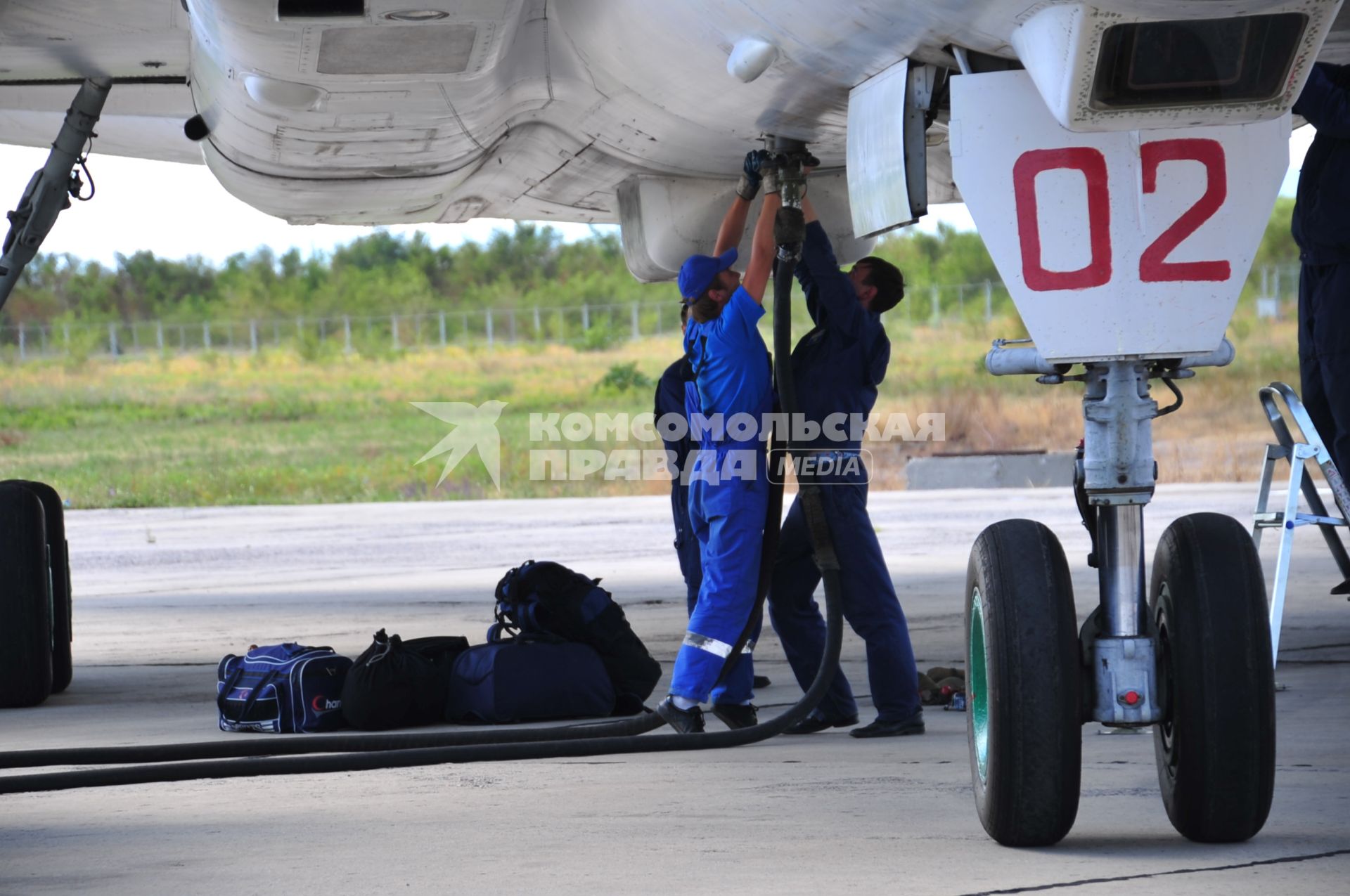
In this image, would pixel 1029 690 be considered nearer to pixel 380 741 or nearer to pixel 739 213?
pixel 380 741

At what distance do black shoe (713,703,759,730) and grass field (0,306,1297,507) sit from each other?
18.2 meters

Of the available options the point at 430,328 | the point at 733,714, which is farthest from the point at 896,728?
the point at 430,328

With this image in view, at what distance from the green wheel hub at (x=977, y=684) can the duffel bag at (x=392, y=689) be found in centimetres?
277

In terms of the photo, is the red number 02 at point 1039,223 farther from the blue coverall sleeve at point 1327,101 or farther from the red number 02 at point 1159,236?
the blue coverall sleeve at point 1327,101

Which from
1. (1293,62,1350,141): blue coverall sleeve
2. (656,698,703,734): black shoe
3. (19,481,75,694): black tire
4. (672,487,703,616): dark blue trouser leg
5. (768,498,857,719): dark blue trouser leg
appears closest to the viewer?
(1293,62,1350,141): blue coverall sleeve

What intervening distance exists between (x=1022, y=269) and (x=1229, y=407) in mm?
28392

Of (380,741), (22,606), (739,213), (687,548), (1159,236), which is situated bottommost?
(380,741)

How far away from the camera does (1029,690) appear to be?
11.7ft

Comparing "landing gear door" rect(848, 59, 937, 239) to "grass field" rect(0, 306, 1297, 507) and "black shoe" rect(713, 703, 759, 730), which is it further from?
"grass field" rect(0, 306, 1297, 507)

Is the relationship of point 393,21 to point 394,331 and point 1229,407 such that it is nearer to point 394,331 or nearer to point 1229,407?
point 1229,407

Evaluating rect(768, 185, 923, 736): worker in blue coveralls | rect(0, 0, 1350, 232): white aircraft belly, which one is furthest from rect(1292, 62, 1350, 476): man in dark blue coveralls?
rect(768, 185, 923, 736): worker in blue coveralls

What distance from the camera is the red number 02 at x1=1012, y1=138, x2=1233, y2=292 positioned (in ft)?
11.7

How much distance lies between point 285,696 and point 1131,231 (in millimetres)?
3895

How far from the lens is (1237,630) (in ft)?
11.7
